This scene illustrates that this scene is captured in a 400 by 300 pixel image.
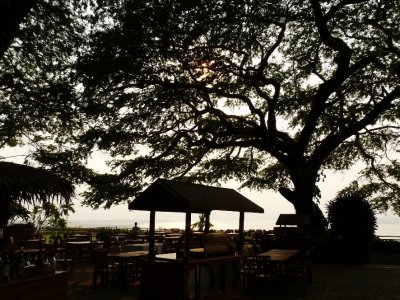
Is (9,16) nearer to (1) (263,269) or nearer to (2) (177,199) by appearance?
(2) (177,199)

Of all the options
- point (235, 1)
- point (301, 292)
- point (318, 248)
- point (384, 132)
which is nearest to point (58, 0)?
point (235, 1)

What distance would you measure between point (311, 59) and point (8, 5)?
17.9 m

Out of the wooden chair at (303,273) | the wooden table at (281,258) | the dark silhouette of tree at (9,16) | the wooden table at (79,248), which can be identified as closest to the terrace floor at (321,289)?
the wooden chair at (303,273)

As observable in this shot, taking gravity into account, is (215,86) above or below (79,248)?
above

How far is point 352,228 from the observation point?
20391 millimetres

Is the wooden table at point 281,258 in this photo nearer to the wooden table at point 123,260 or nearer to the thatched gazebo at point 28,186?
the wooden table at point 123,260

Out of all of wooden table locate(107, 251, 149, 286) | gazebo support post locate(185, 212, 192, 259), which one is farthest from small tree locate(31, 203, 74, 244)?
gazebo support post locate(185, 212, 192, 259)

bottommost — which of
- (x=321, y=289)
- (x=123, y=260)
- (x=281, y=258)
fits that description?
(x=321, y=289)

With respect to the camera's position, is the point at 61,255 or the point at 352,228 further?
the point at 352,228

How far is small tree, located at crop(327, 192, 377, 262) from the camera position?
2019 cm

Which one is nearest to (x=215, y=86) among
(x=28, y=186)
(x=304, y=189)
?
(x=304, y=189)

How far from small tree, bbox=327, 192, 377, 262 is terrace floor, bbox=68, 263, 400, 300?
385 cm

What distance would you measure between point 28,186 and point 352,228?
55.4 ft

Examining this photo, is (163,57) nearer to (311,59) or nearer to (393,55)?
(311,59)
